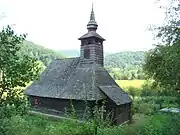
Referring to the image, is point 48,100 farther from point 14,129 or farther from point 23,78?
point 23,78

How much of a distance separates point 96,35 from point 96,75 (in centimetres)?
487

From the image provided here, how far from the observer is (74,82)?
83.9 ft

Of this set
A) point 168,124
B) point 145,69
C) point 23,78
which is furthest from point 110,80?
point 23,78

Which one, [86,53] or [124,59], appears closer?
[86,53]

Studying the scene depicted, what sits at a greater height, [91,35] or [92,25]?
[92,25]

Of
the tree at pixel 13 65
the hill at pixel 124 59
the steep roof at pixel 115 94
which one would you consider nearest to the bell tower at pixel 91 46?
the steep roof at pixel 115 94

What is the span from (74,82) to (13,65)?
20643mm

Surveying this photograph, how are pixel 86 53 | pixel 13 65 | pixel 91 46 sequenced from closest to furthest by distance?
pixel 13 65, pixel 91 46, pixel 86 53

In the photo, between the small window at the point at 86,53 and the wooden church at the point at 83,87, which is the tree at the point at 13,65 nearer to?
the wooden church at the point at 83,87

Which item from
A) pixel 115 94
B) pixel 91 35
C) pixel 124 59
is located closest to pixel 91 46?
pixel 91 35

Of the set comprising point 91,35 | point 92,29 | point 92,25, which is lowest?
point 91,35

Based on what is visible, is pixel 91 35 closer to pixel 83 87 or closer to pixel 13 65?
pixel 83 87

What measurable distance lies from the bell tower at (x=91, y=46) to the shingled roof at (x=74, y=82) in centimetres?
72

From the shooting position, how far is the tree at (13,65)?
4.95m
